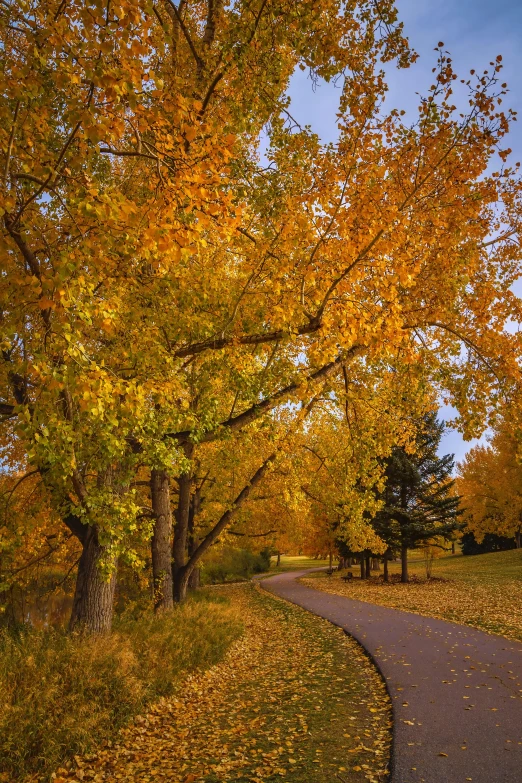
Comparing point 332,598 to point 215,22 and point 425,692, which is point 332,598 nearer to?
point 425,692

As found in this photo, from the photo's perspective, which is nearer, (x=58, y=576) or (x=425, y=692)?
(x=425, y=692)

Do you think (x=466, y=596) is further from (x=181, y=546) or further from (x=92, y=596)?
(x=92, y=596)

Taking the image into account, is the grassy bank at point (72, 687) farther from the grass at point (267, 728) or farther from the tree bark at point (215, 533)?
the tree bark at point (215, 533)

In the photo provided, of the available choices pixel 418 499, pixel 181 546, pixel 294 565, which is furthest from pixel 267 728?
pixel 294 565

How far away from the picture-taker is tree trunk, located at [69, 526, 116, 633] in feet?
28.8

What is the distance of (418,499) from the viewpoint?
28.3m

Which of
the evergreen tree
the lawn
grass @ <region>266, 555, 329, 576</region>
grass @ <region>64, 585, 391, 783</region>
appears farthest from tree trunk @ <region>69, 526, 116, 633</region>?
the lawn

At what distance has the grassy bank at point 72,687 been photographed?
536cm

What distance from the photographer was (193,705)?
7.75m

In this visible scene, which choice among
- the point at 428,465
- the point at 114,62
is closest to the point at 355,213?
the point at 114,62

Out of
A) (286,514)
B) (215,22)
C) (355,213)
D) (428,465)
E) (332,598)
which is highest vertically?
(215,22)

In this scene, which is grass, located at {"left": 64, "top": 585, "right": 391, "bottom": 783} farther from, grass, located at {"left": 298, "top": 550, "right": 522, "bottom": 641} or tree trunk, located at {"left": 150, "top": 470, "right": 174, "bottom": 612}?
grass, located at {"left": 298, "top": 550, "right": 522, "bottom": 641}

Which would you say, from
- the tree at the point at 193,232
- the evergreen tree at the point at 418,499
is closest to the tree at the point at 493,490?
the evergreen tree at the point at 418,499

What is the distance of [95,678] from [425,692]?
4.51m
